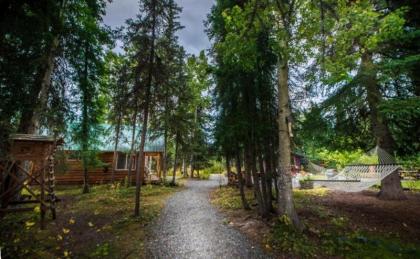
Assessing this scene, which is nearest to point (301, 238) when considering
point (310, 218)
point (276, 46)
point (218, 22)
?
point (310, 218)

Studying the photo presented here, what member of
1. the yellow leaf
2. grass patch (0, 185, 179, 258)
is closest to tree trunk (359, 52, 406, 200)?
grass patch (0, 185, 179, 258)

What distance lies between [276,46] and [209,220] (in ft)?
16.8

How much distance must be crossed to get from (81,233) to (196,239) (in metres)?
2.94

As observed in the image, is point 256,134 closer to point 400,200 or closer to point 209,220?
point 209,220

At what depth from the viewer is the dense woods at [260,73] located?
4859 mm

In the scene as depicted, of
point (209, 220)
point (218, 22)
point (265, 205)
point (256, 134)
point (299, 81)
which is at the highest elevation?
point (218, 22)

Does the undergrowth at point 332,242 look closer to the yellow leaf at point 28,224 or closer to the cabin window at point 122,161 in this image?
the yellow leaf at point 28,224

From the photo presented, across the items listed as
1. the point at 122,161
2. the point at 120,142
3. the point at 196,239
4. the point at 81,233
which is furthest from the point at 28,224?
the point at 122,161

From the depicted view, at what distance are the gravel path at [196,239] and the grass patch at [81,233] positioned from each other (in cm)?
37

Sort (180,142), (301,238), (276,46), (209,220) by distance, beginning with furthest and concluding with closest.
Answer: (180,142), (209,220), (276,46), (301,238)

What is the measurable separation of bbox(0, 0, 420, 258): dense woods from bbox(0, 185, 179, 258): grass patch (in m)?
0.82

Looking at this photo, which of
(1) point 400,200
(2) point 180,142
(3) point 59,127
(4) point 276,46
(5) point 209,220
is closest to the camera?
(4) point 276,46

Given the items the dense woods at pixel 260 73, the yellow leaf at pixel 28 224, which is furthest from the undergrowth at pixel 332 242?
the yellow leaf at pixel 28 224

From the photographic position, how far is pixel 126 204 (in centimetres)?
841
